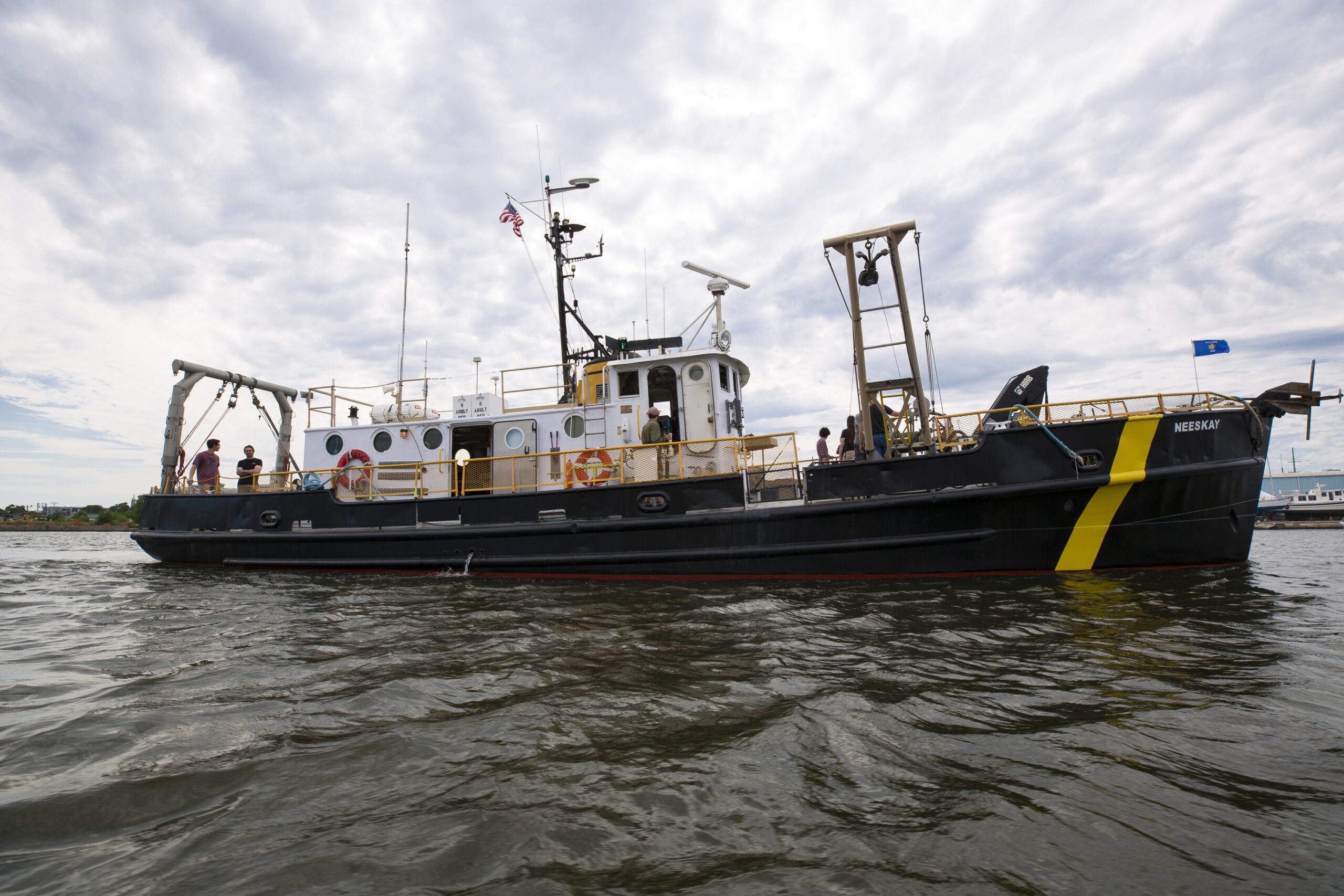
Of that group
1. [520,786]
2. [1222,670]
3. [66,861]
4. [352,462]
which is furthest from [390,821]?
[352,462]

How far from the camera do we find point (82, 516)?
196 ft

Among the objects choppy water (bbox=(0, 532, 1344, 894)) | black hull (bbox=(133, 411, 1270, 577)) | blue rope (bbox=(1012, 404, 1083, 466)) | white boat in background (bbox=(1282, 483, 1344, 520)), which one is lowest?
white boat in background (bbox=(1282, 483, 1344, 520))

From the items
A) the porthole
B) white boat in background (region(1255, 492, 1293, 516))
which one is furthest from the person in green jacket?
white boat in background (region(1255, 492, 1293, 516))

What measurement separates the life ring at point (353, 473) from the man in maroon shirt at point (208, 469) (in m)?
2.52

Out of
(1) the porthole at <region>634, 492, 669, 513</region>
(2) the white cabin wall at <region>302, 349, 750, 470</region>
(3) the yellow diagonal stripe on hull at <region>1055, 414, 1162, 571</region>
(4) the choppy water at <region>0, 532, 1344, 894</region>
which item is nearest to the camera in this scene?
(4) the choppy water at <region>0, 532, 1344, 894</region>

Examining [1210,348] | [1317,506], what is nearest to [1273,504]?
[1317,506]

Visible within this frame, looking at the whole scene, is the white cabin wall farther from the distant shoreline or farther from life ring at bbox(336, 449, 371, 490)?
the distant shoreline

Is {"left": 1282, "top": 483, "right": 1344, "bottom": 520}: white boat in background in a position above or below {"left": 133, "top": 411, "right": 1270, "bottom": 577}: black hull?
below

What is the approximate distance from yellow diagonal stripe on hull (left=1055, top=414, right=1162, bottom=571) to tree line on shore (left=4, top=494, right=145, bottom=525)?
51.2 m

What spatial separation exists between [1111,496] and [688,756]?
653 cm

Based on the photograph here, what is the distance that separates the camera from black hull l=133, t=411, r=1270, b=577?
6.73m

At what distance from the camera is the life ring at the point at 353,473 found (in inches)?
379

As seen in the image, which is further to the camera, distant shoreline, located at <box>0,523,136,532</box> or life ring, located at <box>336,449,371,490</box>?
distant shoreline, located at <box>0,523,136,532</box>

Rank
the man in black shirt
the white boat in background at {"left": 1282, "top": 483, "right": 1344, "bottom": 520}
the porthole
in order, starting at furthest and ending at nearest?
the white boat in background at {"left": 1282, "top": 483, "right": 1344, "bottom": 520}
the man in black shirt
the porthole
